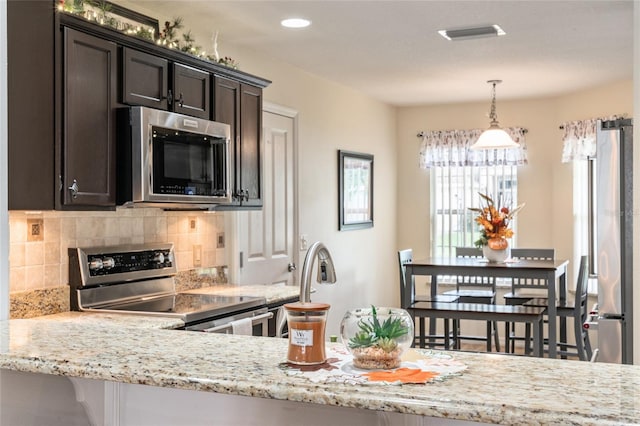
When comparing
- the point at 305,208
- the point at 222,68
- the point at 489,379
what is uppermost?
the point at 222,68

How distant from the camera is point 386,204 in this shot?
735 cm

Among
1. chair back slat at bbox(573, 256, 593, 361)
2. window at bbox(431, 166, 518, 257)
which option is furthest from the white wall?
window at bbox(431, 166, 518, 257)

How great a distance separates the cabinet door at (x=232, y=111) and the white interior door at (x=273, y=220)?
1.86ft

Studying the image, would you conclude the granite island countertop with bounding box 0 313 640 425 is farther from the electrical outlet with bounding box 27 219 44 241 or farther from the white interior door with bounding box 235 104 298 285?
the white interior door with bounding box 235 104 298 285

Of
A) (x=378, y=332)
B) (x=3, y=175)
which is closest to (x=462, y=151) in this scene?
(x=3, y=175)

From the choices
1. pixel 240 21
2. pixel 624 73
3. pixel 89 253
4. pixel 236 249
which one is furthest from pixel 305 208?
pixel 624 73

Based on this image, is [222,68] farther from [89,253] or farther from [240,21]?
[89,253]

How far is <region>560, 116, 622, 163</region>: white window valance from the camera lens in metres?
6.37

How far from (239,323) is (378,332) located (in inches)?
77.4

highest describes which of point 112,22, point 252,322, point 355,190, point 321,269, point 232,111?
point 112,22

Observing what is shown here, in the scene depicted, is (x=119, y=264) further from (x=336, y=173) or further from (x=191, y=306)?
(x=336, y=173)

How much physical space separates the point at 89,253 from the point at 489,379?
2345mm

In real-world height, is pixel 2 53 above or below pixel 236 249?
above

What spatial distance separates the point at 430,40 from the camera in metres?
4.55
